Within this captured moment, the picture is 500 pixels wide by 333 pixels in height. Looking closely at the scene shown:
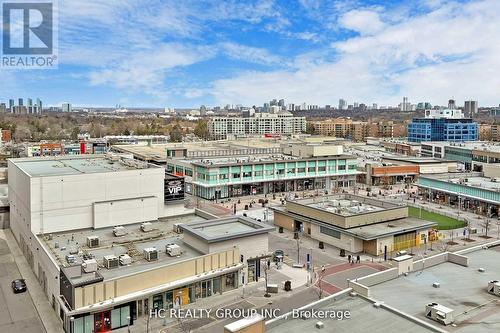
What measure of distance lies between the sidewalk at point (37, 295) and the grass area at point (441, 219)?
1476 inches

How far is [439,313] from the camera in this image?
18.5m

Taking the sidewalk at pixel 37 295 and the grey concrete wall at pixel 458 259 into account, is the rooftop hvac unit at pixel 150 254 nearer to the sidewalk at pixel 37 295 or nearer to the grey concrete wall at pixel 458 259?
the sidewalk at pixel 37 295

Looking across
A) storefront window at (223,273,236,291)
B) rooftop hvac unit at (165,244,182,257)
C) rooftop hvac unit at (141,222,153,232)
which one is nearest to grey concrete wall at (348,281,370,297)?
storefront window at (223,273,236,291)

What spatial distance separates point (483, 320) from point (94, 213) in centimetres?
2873

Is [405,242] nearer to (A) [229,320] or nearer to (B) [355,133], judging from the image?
(A) [229,320]

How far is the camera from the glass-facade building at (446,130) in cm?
13325

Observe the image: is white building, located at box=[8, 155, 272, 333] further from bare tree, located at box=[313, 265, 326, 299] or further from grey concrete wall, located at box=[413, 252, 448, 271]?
grey concrete wall, located at box=[413, 252, 448, 271]

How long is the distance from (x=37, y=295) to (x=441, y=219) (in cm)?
4258

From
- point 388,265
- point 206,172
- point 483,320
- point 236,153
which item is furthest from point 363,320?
point 236,153

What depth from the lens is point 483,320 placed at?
61.5 feet

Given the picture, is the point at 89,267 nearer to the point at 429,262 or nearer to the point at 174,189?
the point at 174,189

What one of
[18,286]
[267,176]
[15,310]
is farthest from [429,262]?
[267,176]


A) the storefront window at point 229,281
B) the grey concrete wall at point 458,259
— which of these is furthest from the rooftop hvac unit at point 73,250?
the grey concrete wall at point 458,259

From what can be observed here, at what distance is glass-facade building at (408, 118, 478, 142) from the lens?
13325cm
